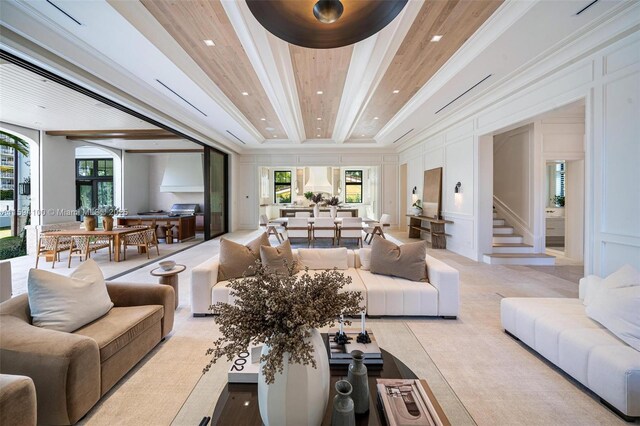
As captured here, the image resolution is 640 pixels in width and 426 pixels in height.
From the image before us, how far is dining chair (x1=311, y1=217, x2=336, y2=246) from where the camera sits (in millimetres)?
6793

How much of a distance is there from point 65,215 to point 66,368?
8155 millimetres

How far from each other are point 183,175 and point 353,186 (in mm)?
7995

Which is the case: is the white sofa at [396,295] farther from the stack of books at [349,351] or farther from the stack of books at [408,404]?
the stack of books at [408,404]

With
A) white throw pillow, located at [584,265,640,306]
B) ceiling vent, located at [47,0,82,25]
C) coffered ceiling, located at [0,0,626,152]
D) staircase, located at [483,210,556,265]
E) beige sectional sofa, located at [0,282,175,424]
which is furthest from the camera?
staircase, located at [483,210,556,265]

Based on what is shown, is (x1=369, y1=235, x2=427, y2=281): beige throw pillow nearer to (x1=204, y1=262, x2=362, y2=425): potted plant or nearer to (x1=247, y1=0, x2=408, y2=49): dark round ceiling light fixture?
(x1=204, y1=262, x2=362, y2=425): potted plant

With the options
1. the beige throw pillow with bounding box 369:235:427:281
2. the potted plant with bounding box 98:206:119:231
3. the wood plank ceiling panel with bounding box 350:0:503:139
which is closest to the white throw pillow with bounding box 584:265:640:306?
the beige throw pillow with bounding box 369:235:427:281

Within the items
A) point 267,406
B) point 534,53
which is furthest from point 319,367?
point 534,53

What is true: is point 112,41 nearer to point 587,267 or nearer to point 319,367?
point 319,367

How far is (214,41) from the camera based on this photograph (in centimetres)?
340

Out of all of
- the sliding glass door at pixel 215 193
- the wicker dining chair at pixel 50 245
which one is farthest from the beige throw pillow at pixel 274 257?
the sliding glass door at pixel 215 193

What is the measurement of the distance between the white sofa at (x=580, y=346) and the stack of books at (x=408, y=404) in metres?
1.33

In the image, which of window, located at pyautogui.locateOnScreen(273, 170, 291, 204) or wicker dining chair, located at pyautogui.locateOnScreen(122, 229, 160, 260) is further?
window, located at pyautogui.locateOnScreen(273, 170, 291, 204)

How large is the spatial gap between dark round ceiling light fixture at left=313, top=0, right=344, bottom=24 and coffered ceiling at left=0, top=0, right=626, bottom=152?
3.6 inches

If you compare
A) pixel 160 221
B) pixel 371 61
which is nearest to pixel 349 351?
pixel 371 61
